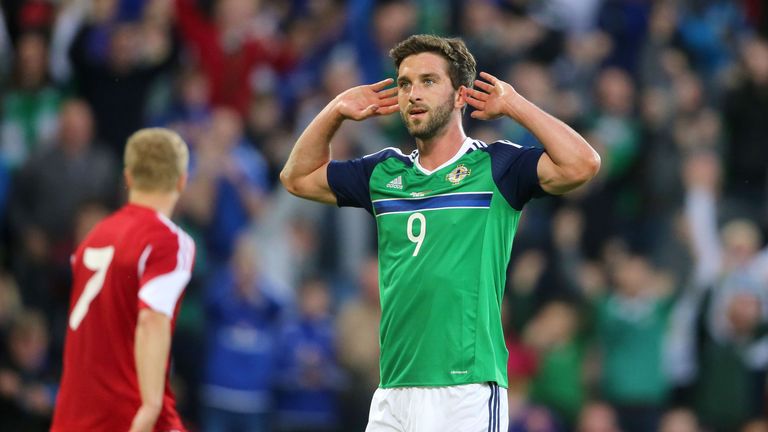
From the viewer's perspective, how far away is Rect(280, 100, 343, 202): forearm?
609 cm

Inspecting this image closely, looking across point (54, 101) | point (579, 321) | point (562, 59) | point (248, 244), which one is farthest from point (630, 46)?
point (54, 101)

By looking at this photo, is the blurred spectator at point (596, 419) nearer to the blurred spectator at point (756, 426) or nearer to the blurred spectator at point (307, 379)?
the blurred spectator at point (756, 426)

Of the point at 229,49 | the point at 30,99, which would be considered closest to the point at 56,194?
the point at 30,99

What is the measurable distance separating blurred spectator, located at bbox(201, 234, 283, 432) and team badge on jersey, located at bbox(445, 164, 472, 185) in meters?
5.29

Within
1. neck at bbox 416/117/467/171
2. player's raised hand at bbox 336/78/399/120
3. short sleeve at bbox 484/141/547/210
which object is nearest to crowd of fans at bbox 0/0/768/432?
player's raised hand at bbox 336/78/399/120

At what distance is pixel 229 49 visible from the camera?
12.2m

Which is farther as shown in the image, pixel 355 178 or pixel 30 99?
pixel 30 99

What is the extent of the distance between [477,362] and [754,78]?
27.4ft

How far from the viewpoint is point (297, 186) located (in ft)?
20.3

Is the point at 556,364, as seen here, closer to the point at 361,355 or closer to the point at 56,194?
the point at 361,355

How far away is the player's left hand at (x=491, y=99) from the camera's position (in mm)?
5598

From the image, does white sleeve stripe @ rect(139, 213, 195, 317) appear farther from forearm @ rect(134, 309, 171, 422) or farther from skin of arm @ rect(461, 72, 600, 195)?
skin of arm @ rect(461, 72, 600, 195)

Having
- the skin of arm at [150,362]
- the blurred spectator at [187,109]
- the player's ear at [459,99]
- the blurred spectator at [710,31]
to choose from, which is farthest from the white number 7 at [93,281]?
the blurred spectator at [710,31]

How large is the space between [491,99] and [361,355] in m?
5.70
